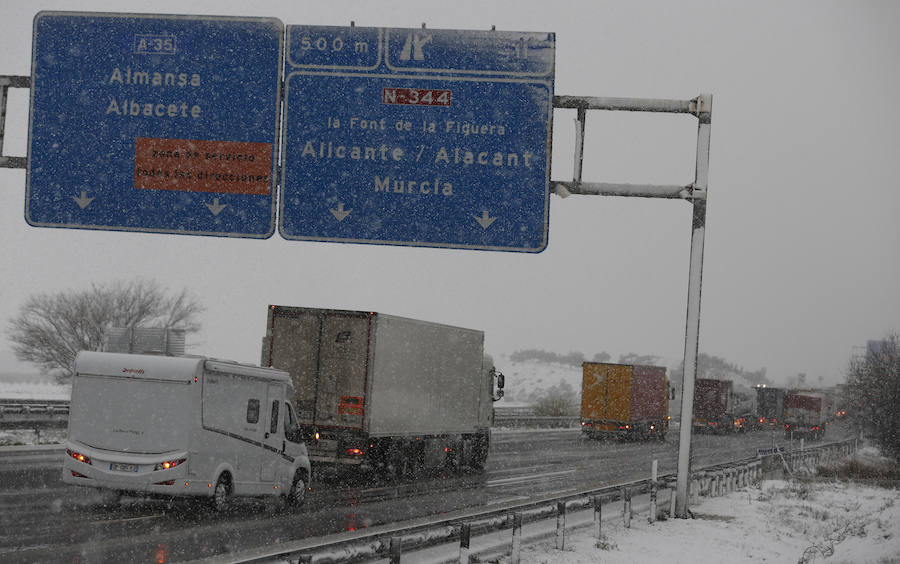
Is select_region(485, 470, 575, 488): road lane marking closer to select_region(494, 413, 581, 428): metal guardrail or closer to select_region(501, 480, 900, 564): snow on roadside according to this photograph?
select_region(501, 480, 900, 564): snow on roadside

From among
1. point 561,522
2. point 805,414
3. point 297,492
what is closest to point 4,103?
point 297,492

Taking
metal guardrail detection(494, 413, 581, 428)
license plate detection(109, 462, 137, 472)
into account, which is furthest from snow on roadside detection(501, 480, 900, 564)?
metal guardrail detection(494, 413, 581, 428)

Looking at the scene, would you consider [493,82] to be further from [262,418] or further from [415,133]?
[262,418]

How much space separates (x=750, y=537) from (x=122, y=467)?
10490 mm

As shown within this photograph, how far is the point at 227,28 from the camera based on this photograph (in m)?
15.1

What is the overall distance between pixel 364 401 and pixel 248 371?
5392 mm

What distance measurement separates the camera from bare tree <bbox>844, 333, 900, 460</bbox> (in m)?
43.2

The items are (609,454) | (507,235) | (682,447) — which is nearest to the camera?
(507,235)

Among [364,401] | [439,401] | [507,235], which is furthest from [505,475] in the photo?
[507,235]

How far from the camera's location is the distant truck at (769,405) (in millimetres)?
83062

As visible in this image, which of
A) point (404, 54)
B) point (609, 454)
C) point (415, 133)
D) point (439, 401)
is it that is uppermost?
point (404, 54)

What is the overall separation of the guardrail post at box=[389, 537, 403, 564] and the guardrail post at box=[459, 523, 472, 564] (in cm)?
128

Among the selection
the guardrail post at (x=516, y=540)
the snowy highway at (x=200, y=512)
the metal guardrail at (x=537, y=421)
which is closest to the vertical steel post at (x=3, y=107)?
the snowy highway at (x=200, y=512)

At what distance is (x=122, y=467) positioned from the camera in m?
Answer: 16.2
